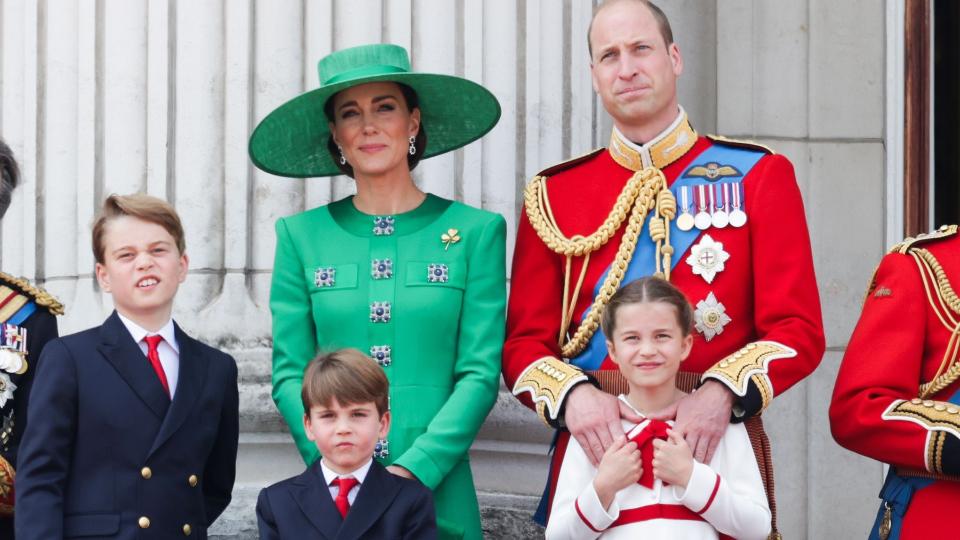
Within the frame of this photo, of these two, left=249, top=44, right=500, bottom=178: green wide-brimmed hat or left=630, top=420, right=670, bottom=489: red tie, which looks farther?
left=249, top=44, right=500, bottom=178: green wide-brimmed hat

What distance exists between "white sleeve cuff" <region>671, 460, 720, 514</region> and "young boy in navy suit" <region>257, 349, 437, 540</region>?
619 mm

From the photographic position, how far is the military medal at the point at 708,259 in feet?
15.1

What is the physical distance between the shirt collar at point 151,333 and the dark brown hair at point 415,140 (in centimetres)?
75

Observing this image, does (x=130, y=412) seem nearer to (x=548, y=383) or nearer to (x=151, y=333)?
(x=151, y=333)

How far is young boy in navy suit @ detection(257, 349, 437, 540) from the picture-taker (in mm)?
4301

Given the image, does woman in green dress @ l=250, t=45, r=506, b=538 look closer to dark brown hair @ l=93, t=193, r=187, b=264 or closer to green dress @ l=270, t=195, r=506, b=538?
green dress @ l=270, t=195, r=506, b=538

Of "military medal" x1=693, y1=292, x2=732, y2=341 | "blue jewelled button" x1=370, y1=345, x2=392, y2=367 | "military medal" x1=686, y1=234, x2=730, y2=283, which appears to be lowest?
"blue jewelled button" x1=370, y1=345, x2=392, y2=367

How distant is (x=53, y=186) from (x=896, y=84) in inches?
120

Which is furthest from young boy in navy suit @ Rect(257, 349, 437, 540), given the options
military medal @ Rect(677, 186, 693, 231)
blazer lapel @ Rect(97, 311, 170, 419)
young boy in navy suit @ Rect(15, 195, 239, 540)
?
military medal @ Rect(677, 186, 693, 231)

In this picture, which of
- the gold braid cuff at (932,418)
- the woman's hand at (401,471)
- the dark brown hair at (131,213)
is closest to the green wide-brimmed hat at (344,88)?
the dark brown hair at (131,213)

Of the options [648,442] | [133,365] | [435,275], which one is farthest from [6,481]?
[648,442]

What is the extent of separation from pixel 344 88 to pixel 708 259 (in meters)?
1.10

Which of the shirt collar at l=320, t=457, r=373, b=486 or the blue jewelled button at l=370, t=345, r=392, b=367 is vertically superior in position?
the blue jewelled button at l=370, t=345, r=392, b=367

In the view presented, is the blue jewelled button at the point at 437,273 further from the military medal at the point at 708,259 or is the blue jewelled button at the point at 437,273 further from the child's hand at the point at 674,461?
the child's hand at the point at 674,461
